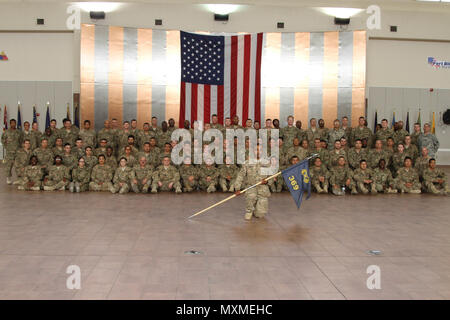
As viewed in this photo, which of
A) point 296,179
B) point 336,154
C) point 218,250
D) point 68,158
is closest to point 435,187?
point 336,154

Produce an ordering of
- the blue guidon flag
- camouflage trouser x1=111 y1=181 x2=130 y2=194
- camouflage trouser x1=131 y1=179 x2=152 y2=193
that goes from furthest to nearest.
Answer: camouflage trouser x1=131 y1=179 x2=152 y2=193
camouflage trouser x1=111 y1=181 x2=130 y2=194
the blue guidon flag

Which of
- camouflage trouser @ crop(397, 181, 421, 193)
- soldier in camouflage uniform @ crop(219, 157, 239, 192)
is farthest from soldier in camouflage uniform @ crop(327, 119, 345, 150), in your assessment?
soldier in camouflage uniform @ crop(219, 157, 239, 192)

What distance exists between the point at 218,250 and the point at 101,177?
590cm

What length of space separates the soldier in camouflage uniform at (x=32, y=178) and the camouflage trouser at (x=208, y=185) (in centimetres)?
393

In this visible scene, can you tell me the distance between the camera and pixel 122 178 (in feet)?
33.6

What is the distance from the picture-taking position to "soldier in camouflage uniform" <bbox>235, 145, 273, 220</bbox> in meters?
7.44

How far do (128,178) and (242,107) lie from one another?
206 inches

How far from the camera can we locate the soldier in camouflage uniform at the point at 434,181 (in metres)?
10.7

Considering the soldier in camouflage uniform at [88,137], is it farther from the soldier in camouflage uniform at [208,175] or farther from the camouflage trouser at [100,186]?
the soldier in camouflage uniform at [208,175]

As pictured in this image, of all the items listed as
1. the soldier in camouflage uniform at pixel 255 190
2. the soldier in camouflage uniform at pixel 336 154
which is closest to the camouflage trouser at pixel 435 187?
the soldier in camouflage uniform at pixel 336 154

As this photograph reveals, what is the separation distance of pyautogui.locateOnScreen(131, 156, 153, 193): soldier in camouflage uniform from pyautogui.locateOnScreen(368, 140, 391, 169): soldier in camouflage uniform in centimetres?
584

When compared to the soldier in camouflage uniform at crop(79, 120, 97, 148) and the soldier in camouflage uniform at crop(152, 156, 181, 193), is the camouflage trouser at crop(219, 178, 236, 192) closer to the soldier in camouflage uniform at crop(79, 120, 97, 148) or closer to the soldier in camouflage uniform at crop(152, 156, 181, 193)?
the soldier in camouflage uniform at crop(152, 156, 181, 193)

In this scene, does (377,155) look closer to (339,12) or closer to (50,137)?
(339,12)

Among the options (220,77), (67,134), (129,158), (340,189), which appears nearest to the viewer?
(340,189)
